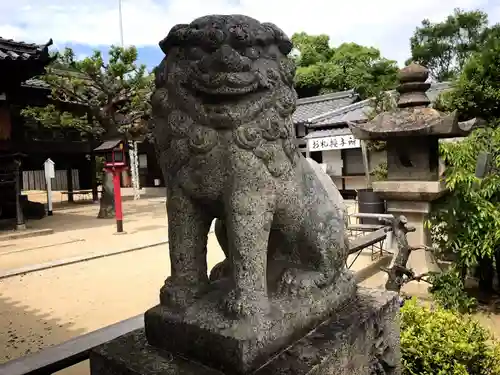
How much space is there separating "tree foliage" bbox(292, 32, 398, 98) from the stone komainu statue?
823 inches

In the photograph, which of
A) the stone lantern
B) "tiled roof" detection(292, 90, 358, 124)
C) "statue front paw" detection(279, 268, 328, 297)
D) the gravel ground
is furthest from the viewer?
"tiled roof" detection(292, 90, 358, 124)

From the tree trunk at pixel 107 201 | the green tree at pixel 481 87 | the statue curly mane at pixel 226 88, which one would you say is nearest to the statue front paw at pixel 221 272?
the statue curly mane at pixel 226 88

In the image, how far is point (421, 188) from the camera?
4961mm

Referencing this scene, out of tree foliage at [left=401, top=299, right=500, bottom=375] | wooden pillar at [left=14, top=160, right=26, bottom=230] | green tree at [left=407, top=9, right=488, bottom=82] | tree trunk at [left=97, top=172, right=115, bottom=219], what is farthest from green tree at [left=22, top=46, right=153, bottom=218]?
green tree at [left=407, top=9, right=488, bottom=82]

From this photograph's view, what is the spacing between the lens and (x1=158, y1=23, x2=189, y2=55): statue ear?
1.47m

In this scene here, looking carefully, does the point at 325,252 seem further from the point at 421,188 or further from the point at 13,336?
the point at 13,336

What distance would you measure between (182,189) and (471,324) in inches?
96.2

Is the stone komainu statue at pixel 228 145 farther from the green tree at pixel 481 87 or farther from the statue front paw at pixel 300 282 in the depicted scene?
the green tree at pixel 481 87

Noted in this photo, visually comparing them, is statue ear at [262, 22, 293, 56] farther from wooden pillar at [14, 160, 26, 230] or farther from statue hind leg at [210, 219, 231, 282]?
wooden pillar at [14, 160, 26, 230]

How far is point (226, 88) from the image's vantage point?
4.60 ft

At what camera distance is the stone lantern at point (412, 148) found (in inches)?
194

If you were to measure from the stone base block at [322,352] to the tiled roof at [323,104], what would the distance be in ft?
56.8

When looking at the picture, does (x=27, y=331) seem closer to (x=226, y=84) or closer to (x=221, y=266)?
(x=221, y=266)

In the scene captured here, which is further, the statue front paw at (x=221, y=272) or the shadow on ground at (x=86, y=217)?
the shadow on ground at (x=86, y=217)
